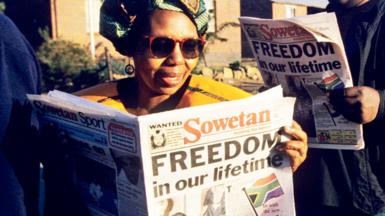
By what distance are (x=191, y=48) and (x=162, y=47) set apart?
0.11 meters

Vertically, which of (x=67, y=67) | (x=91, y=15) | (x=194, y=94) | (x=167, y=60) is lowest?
(x=67, y=67)

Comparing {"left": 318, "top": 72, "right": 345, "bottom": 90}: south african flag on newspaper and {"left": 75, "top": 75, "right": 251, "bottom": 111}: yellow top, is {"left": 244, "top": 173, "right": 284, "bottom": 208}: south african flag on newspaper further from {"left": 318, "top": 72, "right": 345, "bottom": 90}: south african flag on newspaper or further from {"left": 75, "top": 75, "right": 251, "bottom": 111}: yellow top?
{"left": 318, "top": 72, "right": 345, "bottom": 90}: south african flag on newspaper

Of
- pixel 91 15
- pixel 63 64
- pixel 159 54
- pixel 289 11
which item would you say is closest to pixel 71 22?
pixel 91 15

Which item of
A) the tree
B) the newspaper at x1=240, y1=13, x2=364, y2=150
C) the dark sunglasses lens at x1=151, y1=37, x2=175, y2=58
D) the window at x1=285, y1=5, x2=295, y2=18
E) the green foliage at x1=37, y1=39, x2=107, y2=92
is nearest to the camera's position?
the dark sunglasses lens at x1=151, y1=37, x2=175, y2=58

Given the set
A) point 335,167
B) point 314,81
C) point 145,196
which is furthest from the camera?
point 335,167

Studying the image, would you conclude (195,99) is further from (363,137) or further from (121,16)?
(363,137)

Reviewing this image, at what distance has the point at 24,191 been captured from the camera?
1.69 metres

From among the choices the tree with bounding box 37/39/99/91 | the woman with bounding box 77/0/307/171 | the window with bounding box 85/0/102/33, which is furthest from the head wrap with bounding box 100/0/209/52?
the window with bounding box 85/0/102/33

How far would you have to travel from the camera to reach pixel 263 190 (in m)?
1.77

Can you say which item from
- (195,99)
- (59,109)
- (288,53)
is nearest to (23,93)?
(59,109)

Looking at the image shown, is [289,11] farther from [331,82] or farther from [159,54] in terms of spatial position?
[159,54]

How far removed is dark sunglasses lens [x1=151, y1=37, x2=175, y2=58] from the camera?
6.17 ft

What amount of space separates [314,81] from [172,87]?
0.61 meters

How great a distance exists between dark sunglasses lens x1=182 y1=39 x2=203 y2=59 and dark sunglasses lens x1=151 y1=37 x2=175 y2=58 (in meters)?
0.05
